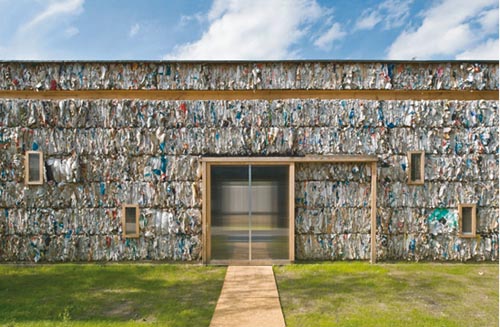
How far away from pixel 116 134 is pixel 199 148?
208 cm

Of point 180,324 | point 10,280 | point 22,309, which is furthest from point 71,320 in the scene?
point 10,280

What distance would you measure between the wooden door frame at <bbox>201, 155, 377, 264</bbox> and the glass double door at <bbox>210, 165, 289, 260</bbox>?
10 cm

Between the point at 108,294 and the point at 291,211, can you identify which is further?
the point at 291,211

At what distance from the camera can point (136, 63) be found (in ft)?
25.2

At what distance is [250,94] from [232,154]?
1.64 meters

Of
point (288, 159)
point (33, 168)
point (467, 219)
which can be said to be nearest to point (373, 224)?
point (467, 219)

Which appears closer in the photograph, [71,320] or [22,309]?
[71,320]

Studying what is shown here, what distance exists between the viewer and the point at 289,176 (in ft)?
24.3

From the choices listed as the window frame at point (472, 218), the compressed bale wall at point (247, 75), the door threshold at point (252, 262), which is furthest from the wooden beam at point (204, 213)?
the window frame at point (472, 218)

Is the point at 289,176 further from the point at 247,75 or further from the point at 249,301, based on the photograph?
the point at 249,301

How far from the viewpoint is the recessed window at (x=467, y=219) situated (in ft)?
24.7

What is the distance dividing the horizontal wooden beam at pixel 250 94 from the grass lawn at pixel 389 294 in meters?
4.18

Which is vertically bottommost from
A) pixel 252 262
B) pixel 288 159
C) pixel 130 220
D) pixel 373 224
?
pixel 252 262

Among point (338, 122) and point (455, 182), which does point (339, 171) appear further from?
point (455, 182)
